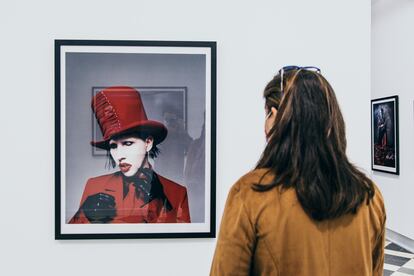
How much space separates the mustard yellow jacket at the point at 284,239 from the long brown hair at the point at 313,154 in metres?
0.03

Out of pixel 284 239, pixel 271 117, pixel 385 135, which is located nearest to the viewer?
pixel 284 239

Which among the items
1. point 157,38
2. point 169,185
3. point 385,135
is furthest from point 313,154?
point 385,135

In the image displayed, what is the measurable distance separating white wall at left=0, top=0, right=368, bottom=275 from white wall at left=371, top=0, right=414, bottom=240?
3.21 m

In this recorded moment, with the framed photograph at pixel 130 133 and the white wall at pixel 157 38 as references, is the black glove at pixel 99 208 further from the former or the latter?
the white wall at pixel 157 38

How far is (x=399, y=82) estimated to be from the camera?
4.90 meters

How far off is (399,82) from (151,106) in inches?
159

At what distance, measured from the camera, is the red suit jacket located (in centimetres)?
184

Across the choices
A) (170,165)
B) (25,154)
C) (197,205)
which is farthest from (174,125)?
(25,154)

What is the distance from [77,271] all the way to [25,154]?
594 millimetres

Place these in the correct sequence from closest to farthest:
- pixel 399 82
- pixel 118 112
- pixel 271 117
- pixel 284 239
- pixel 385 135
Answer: pixel 284 239 < pixel 271 117 < pixel 118 112 < pixel 399 82 < pixel 385 135

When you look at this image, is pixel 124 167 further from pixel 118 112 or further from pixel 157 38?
pixel 157 38

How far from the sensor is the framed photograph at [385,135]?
4965mm

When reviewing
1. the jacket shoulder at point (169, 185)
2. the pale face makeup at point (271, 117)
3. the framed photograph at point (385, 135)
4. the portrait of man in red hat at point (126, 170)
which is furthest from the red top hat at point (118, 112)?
the framed photograph at point (385, 135)

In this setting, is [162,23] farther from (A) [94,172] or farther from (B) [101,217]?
(B) [101,217]
